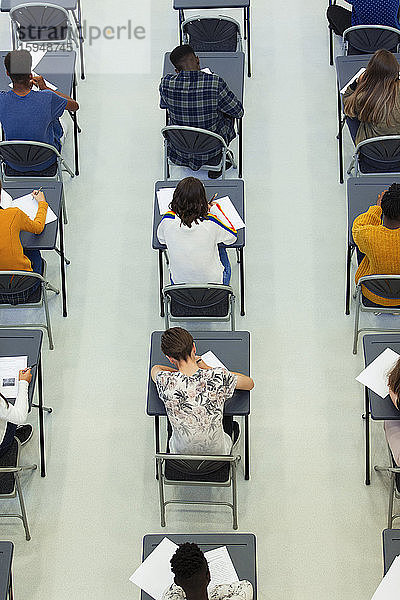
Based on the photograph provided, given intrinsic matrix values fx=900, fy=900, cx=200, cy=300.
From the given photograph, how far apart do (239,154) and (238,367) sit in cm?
247

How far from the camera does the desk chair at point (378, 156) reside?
18.5ft

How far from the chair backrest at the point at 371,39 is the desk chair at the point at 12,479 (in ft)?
13.0

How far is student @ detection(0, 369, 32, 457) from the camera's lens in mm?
4352

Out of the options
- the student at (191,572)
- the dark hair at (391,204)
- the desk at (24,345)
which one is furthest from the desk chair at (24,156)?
the student at (191,572)

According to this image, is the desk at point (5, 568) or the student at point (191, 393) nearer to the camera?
the desk at point (5, 568)

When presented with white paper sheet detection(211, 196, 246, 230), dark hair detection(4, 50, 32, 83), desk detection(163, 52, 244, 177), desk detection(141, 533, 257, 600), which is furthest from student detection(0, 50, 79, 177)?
desk detection(141, 533, 257, 600)

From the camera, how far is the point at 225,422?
4684mm

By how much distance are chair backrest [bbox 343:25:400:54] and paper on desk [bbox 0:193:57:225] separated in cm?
275

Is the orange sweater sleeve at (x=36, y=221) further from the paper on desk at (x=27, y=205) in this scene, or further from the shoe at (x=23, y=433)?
the shoe at (x=23, y=433)

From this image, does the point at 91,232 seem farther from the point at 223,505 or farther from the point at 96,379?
the point at 223,505

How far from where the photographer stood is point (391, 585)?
3803mm

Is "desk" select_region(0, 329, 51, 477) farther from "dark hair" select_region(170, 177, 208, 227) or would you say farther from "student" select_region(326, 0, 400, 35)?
"student" select_region(326, 0, 400, 35)

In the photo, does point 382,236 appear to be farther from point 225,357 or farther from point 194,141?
point 194,141

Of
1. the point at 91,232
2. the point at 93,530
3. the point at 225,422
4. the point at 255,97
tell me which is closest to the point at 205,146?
the point at 91,232
